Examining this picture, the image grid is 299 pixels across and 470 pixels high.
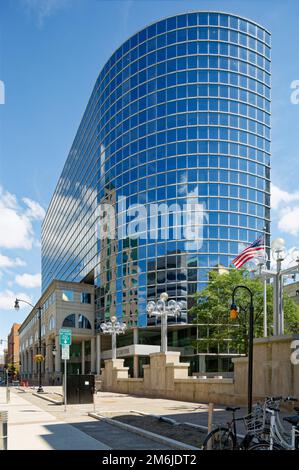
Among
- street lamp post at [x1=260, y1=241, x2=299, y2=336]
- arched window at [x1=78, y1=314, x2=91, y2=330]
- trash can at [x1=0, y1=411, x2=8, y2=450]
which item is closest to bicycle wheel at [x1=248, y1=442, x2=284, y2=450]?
trash can at [x1=0, y1=411, x2=8, y2=450]

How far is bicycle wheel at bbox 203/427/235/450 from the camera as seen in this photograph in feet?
29.3

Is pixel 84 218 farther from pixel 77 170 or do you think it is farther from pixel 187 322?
pixel 187 322

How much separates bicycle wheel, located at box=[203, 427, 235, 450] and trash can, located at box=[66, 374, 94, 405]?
16955mm

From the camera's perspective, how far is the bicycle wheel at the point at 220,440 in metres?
8.93

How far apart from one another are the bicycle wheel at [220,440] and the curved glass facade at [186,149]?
184ft

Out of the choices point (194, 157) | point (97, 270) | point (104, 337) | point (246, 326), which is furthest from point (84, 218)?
point (246, 326)

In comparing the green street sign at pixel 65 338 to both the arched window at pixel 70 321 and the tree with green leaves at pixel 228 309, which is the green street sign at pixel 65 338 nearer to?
the tree with green leaves at pixel 228 309

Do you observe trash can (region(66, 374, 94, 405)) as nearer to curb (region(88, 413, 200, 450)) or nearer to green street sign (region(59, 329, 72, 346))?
green street sign (region(59, 329, 72, 346))

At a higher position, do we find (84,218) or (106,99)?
(106,99)

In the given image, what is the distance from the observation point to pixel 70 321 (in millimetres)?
80875

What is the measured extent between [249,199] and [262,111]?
1278cm

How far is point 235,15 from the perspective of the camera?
229 ft

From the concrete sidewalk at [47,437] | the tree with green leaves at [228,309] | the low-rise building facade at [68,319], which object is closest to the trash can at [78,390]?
the concrete sidewalk at [47,437]
